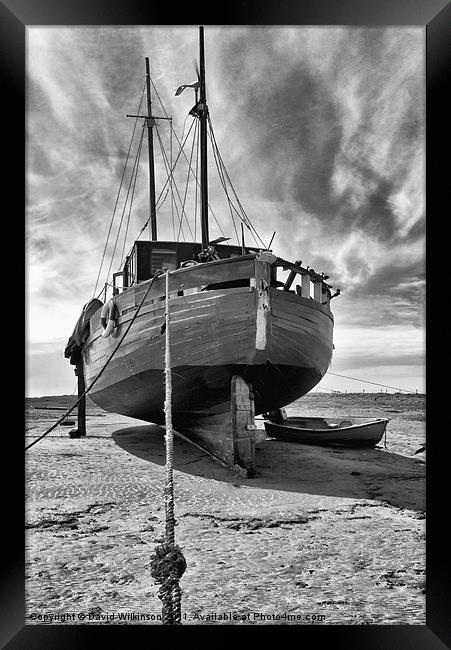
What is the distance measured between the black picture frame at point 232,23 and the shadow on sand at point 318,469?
50.4 inches

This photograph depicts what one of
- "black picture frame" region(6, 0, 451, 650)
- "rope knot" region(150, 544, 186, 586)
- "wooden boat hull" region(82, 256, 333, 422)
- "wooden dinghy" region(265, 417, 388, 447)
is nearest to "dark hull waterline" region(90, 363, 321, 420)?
"wooden boat hull" region(82, 256, 333, 422)

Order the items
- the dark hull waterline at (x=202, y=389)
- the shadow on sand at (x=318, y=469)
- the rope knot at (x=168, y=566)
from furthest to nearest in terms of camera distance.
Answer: the dark hull waterline at (x=202, y=389) < the shadow on sand at (x=318, y=469) < the rope knot at (x=168, y=566)

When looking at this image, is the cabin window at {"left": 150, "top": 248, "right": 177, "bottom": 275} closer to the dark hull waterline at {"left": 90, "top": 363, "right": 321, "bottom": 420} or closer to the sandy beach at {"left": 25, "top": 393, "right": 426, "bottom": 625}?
the dark hull waterline at {"left": 90, "top": 363, "right": 321, "bottom": 420}

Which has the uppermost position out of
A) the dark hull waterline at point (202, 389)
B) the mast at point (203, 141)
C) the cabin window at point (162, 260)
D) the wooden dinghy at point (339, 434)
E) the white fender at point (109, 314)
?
the mast at point (203, 141)

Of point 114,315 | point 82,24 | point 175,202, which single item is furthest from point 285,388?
point 82,24

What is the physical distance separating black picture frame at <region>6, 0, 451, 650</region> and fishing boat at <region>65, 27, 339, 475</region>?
1.69 m

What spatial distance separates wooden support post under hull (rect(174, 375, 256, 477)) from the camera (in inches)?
221

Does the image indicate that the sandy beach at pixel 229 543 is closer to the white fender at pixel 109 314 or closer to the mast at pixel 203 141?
the white fender at pixel 109 314

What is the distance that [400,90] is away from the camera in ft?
11.3

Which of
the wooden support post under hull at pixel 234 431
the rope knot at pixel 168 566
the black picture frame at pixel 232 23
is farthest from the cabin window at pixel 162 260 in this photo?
the rope knot at pixel 168 566

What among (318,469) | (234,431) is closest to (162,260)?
(234,431)

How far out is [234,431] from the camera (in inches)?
223

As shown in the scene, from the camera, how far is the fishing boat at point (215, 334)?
5488mm
